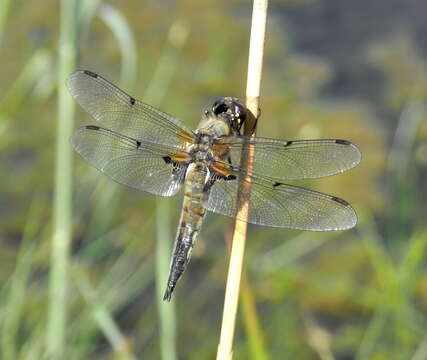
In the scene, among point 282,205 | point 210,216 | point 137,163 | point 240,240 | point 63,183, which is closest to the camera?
point 240,240

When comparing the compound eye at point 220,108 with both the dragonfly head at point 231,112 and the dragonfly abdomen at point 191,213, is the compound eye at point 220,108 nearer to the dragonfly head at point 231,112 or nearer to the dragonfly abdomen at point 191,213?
the dragonfly head at point 231,112

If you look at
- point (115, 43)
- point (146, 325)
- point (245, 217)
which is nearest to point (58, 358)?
point (245, 217)

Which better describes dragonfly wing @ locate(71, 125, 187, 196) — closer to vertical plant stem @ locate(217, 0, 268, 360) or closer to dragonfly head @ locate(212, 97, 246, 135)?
dragonfly head @ locate(212, 97, 246, 135)

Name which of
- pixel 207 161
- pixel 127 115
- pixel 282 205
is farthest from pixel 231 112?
pixel 127 115

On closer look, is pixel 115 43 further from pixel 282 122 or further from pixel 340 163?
pixel 340 163

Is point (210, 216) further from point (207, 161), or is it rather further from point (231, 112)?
point (231, 112)

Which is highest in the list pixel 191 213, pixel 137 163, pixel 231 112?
pixel 231 112

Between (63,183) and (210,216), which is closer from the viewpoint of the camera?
(63,183)

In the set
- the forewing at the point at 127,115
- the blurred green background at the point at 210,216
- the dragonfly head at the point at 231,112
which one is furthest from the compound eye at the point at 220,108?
the blurred green background at the point at 210,216

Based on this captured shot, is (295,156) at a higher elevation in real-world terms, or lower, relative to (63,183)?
higher
